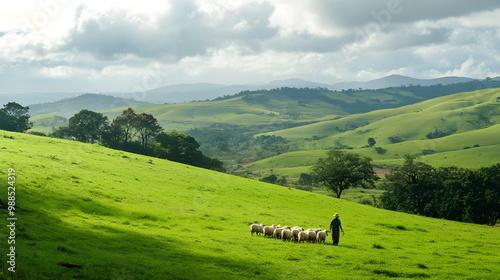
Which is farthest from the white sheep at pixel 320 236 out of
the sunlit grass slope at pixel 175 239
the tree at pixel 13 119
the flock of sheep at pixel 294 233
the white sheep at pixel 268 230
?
the tree at pixel 13 119

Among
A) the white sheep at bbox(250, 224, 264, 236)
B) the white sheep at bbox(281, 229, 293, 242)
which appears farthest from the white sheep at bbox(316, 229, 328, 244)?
the white sheep at bbox(250, 224, 264, 236)

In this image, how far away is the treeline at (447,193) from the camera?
178ft

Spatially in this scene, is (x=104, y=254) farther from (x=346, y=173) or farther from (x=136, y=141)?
(x=136, y=141)

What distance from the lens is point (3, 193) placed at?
2278 centimetres

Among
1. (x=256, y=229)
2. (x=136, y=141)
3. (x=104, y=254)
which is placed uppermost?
(x=136, y=141)

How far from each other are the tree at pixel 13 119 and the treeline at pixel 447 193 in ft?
319

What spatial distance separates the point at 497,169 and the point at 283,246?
169ft

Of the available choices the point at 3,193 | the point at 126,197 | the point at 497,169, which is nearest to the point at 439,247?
the point at 126,197

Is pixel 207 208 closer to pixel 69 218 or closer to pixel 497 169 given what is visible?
pixel 69 218

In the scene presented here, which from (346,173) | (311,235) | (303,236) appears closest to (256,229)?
(303,236)

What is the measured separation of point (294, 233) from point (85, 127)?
9247 centimetres

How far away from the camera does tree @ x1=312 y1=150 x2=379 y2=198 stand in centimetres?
7112

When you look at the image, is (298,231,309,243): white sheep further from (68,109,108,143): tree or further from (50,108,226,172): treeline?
(68,109,108,143): tree

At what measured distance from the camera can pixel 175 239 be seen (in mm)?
21656
